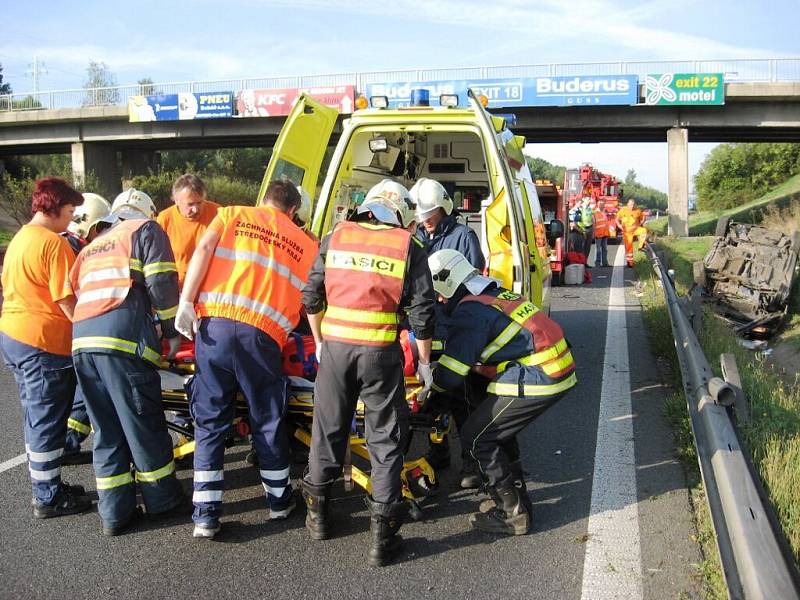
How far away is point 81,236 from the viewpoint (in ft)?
15.0

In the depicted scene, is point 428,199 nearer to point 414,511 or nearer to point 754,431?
point 414,511

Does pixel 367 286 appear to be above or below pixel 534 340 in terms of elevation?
above

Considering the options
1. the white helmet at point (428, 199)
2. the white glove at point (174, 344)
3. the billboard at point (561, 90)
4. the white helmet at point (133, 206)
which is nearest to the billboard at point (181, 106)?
the billboard at point (561, 90)

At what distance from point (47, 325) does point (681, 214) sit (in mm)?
32009

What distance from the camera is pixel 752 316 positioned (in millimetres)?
10328

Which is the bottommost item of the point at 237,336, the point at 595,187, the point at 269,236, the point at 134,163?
the point at 237,336

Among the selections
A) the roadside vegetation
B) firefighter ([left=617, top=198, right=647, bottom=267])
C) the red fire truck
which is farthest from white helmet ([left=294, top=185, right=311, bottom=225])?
the red fire truck

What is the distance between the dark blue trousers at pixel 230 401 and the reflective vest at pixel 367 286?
1.44ft

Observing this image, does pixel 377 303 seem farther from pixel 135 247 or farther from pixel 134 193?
pixel 134 193

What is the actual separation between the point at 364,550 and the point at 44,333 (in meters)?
2.13

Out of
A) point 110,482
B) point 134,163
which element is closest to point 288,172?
point 110,482

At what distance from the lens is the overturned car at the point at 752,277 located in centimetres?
1024

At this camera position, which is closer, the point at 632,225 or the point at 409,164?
the point at 409,164

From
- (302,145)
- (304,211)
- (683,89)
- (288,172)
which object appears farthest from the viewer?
(683,89)
